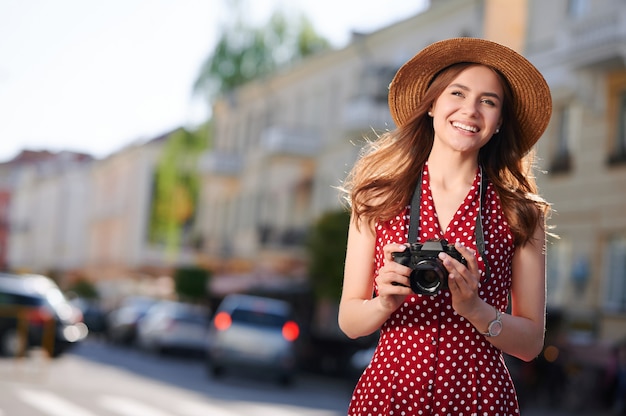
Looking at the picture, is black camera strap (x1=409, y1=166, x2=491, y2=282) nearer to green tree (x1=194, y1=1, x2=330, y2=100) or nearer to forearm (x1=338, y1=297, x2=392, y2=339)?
forearm (x1=338, y1=297, x2=392, y2=339)

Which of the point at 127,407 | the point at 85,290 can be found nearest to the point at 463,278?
the point at 127,407

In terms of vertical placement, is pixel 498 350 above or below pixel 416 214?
below

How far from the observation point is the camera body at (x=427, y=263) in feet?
10.6

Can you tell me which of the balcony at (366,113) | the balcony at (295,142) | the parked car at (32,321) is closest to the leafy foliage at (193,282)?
the balcony at (295,142)

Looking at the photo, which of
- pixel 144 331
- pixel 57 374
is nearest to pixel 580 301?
pixel 57 374

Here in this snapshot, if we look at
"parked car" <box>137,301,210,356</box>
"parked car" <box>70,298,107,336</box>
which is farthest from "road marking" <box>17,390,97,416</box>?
"parked car" <box>70,298,107,336</box>

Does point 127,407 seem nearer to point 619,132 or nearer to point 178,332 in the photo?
point 619,132

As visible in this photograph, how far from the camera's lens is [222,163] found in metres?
57.8

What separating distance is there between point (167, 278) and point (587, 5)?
48.6 m

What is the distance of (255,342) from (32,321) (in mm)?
4456

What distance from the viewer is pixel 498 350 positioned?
357 centimetres

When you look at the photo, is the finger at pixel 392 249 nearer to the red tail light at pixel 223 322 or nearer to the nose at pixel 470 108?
the nose at pixel 470 108

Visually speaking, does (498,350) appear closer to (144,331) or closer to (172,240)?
(144,331)

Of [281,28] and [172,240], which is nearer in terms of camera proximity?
[281,28]
